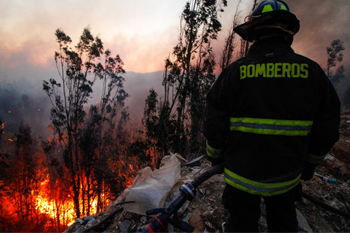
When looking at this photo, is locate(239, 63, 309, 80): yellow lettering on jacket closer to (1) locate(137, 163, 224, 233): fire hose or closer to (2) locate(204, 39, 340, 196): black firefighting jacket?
(2) locate(204, 39, 340, 196): black firefighting jacket

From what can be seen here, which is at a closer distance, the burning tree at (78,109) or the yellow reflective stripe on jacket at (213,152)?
the yellow reflective stripe on jacket at (213,152)

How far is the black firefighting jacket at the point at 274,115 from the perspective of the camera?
3.40 ft

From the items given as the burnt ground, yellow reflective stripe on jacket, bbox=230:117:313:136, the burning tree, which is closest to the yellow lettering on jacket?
yellow reflective stripe on jacket, bbox=230:117:313:136

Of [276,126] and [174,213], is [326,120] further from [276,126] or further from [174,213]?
[174,213]

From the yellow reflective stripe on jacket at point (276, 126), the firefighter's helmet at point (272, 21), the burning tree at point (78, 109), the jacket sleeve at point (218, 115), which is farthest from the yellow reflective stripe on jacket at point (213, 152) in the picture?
the burning tree at point (78, 109)

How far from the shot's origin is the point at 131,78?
130125 mm

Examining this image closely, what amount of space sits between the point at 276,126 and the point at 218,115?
405 mm

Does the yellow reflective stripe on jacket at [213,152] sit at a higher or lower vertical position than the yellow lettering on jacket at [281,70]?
lower

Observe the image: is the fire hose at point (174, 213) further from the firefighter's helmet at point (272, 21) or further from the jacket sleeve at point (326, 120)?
the firefighter's helmet at point (272, 21)

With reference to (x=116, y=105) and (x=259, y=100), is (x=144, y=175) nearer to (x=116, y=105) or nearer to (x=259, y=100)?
(x=259, y=100)

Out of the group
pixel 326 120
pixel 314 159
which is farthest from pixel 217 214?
pixel 326 120

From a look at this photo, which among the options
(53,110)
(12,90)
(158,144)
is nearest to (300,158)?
(158,144)

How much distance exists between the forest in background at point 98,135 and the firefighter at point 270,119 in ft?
14.4

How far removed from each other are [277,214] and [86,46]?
21.2 meters
